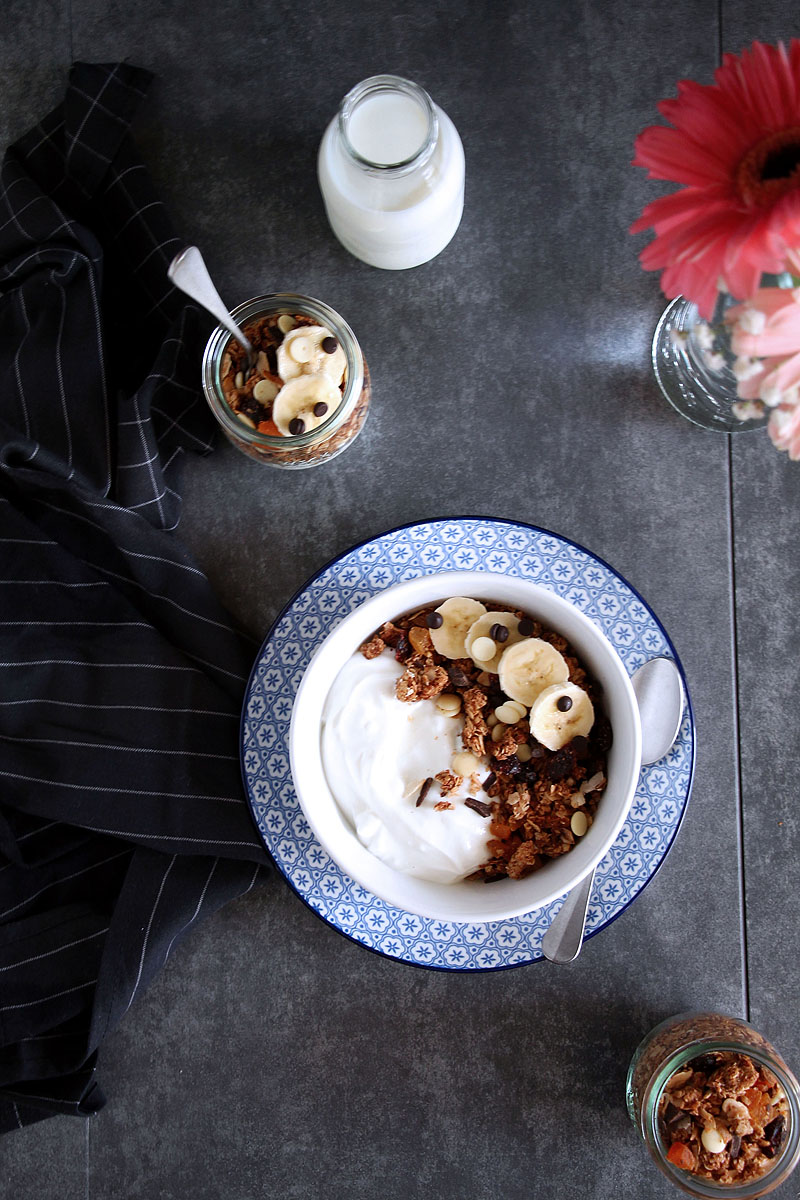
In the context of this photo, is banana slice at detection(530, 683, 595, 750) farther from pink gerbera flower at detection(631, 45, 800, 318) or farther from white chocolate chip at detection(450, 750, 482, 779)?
pink gerbera flower at detection(631, 45, 800, 318)

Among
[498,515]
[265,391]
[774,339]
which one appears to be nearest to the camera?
[774,339]

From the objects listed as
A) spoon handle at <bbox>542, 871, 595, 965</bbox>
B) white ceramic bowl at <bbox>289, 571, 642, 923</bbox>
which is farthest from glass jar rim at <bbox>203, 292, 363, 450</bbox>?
spoon handle at <bbox>542, 871, 595, 965</bbox>

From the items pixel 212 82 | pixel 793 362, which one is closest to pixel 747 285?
pixel 793 362

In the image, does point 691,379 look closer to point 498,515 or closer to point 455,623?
point 498,515

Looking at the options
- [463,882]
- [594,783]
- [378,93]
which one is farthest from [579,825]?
[378,93]

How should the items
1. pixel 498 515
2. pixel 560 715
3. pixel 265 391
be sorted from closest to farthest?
A: pixel 560 715 → pixel 265 391 → pixel 498 515

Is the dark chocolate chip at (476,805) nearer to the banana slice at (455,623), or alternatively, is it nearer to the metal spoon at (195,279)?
the banana slice at (455,623)

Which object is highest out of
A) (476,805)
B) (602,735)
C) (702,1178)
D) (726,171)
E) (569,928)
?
(726,171)

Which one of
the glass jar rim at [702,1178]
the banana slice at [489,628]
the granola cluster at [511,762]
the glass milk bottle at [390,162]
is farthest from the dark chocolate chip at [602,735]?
the glass milk bottle at [390,162]
